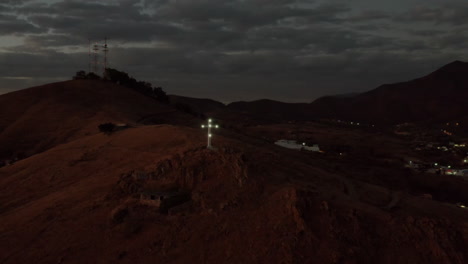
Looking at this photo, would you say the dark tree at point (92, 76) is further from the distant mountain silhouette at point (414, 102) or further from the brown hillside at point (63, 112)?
the distant mountain silhouette at point (414, 102)

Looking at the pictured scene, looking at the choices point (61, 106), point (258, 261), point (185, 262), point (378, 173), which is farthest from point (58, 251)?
point (61, 106)

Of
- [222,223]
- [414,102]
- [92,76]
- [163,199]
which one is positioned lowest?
[222,223]

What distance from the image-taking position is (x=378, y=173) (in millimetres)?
41344

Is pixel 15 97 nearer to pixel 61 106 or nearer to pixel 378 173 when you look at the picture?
pixel 61 106

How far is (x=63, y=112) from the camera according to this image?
176ft

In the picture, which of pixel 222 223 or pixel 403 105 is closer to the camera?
pixel 222 223

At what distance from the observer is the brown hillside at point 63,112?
145ft

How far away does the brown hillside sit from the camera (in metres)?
44.3

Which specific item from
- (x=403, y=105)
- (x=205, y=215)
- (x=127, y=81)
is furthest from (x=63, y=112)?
(x=403, y=105)

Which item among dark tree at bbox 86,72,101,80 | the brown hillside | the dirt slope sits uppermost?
dark tree at bbox 86,72,101,80

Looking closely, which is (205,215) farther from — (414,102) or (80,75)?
(414,102)

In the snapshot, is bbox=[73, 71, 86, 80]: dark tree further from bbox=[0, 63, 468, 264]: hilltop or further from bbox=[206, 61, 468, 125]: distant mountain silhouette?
bbox=[206, 61, 468, 125]: distant mountain silhouette

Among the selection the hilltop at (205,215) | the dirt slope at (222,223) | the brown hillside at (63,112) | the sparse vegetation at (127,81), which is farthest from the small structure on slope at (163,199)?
the sparse vegetation at (127,81)

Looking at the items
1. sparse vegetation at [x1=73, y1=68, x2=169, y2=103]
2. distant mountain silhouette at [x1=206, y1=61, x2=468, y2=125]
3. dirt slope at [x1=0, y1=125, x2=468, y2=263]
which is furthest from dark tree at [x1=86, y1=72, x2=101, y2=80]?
distant mountain silhouette at [x1=206, y1=61, x2=468, y2=125]
